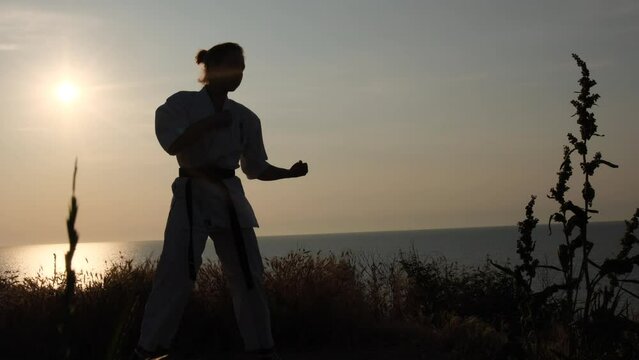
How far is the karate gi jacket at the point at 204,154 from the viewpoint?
4.97 meters

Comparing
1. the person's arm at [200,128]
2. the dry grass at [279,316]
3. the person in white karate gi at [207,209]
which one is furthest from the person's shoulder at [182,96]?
the dry grass at [279,316]

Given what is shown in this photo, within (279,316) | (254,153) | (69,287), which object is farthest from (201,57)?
(69,287)

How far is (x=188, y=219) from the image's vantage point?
16.3ft

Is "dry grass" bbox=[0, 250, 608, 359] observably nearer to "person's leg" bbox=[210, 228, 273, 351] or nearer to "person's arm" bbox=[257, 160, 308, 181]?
"person's leg" bbox=[210, 228, 273, 351]

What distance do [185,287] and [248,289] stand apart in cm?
46

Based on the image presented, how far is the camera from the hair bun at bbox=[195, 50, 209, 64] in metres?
5.10

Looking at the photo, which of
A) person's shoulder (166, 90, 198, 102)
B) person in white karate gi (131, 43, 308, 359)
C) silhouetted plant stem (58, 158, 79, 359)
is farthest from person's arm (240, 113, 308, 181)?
silhouetted plant stem (58, 158, 79, 359)

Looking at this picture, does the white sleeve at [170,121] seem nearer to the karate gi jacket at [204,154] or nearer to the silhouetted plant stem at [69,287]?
the karate gi jacket at [204,154]

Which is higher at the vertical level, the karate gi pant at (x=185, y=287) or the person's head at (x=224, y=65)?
the person's head at (x=224, y=65)

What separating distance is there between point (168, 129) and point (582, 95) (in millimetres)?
2616

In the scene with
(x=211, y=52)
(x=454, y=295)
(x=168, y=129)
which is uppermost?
(x=211, y=52)

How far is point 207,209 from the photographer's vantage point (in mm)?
5016

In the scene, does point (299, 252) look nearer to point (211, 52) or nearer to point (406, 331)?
point (406, 331)

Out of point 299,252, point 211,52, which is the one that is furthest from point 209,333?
point 211,52
